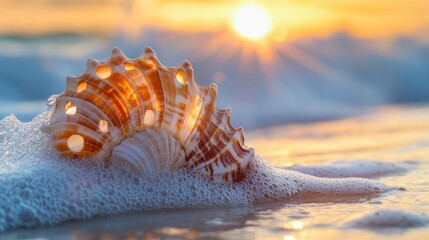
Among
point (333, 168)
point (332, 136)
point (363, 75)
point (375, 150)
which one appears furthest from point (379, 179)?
point (363, 75)

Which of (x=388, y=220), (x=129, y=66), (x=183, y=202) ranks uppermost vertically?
(x=129, y=66)

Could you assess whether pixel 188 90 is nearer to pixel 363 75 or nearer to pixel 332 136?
pixel 332 136

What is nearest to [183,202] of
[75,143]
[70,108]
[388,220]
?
[75,143]

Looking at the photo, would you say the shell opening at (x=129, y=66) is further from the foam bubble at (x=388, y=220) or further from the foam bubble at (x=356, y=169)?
the foam bubble at (x=356, y=169)

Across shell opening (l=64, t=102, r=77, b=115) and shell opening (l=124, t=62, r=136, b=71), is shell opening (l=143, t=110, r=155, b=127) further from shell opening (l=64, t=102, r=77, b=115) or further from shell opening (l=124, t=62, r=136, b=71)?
shell opening (l=64, t=102, r=77, b=115)

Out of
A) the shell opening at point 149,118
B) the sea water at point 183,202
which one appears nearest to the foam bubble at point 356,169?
the sea water at point 183,202

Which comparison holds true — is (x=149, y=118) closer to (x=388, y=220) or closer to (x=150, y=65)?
(x=150, y=65)
